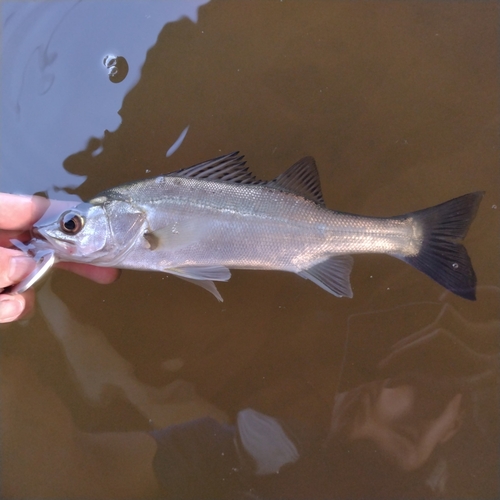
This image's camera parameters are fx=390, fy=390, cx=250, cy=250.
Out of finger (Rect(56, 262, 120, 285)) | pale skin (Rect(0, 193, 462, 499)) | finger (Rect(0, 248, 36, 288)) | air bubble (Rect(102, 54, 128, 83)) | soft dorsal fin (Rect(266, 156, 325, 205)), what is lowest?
pale skin (Rect(0, 193, 462, 499))

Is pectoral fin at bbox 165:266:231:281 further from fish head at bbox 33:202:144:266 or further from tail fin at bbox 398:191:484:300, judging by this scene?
tail fin at bbox 398:191:484:300

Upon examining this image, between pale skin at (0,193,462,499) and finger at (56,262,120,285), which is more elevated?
finger at (56,262,120,285)

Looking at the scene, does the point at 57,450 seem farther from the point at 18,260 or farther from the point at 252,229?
the point at 252,229

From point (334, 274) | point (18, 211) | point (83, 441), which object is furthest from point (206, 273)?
point (83, 441)

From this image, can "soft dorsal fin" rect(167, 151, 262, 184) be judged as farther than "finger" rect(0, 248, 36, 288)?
Yes

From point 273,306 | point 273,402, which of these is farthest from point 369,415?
point 273,306

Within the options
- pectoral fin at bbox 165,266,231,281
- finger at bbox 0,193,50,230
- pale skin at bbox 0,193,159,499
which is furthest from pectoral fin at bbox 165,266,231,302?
finger at bbox 0,193,50,230

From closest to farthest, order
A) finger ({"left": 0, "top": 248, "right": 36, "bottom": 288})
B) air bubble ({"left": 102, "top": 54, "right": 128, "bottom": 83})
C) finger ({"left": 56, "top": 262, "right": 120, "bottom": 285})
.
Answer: finger ({"left": 0, "top": 248, "right": 36, "bottom": 288})
finger ({"left": 56, "top": 262, "right": 120, "bottom": 285})
air bubble ({"left": 102, "top": 54, "right": 128, "bottom": 83})
